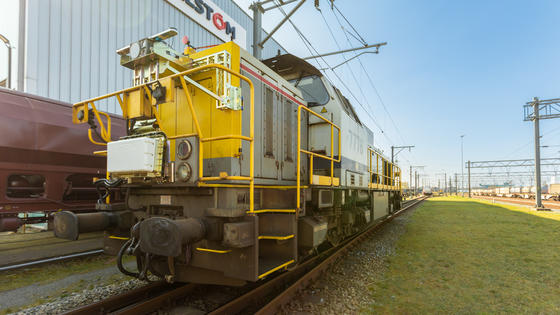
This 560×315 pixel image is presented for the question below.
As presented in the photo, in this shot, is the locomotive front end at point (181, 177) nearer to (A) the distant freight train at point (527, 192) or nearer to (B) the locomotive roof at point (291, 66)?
(B) the locomotive roof at point (291, 66)

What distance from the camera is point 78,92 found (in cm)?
954

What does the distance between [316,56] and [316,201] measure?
5.92 meters

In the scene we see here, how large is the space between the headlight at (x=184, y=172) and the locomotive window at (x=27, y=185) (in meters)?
5.20

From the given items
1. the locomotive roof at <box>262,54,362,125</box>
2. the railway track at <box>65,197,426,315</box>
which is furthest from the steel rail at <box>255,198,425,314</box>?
the locomotive roof at <box>262,54,362,125</box>

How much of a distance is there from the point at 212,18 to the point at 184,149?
1343cm

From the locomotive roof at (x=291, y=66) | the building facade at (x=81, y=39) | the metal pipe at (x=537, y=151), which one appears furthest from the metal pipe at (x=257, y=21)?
the metal pipe at (x=537, y=151)

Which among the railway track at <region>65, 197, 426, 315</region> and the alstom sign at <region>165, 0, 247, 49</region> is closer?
the railway track at <region>65, 197, 426, 315</region>

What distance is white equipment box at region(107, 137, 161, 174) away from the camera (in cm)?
303

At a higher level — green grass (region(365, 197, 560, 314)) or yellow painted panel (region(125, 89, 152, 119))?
yellow painted panel (region(125, 89, 152, 119))

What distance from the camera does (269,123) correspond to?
14.2ft

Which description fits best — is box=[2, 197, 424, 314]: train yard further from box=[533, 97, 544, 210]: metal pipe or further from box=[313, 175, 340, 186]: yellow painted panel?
box=[533, 97, 544, 210]: metal pipe

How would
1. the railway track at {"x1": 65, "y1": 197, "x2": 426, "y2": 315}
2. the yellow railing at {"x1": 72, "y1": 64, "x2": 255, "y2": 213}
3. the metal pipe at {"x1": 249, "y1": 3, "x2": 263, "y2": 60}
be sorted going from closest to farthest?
the yellow railing at {"x1": 72, "y1": 64, "x2": 255, "y2": 213}
the railway track at {"x1": 65, "y1": 197, "x2": 426, "y2": 315}
the metal pipe at {"x1": 249, "y1": 3, "x2": 263, "y2": 60}

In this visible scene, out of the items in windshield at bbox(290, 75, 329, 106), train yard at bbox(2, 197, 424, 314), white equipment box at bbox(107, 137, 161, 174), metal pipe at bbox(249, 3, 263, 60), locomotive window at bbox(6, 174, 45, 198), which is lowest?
train yard at bbox(2, 197, 424, 314)

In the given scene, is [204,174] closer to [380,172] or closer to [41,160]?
[41,160]
